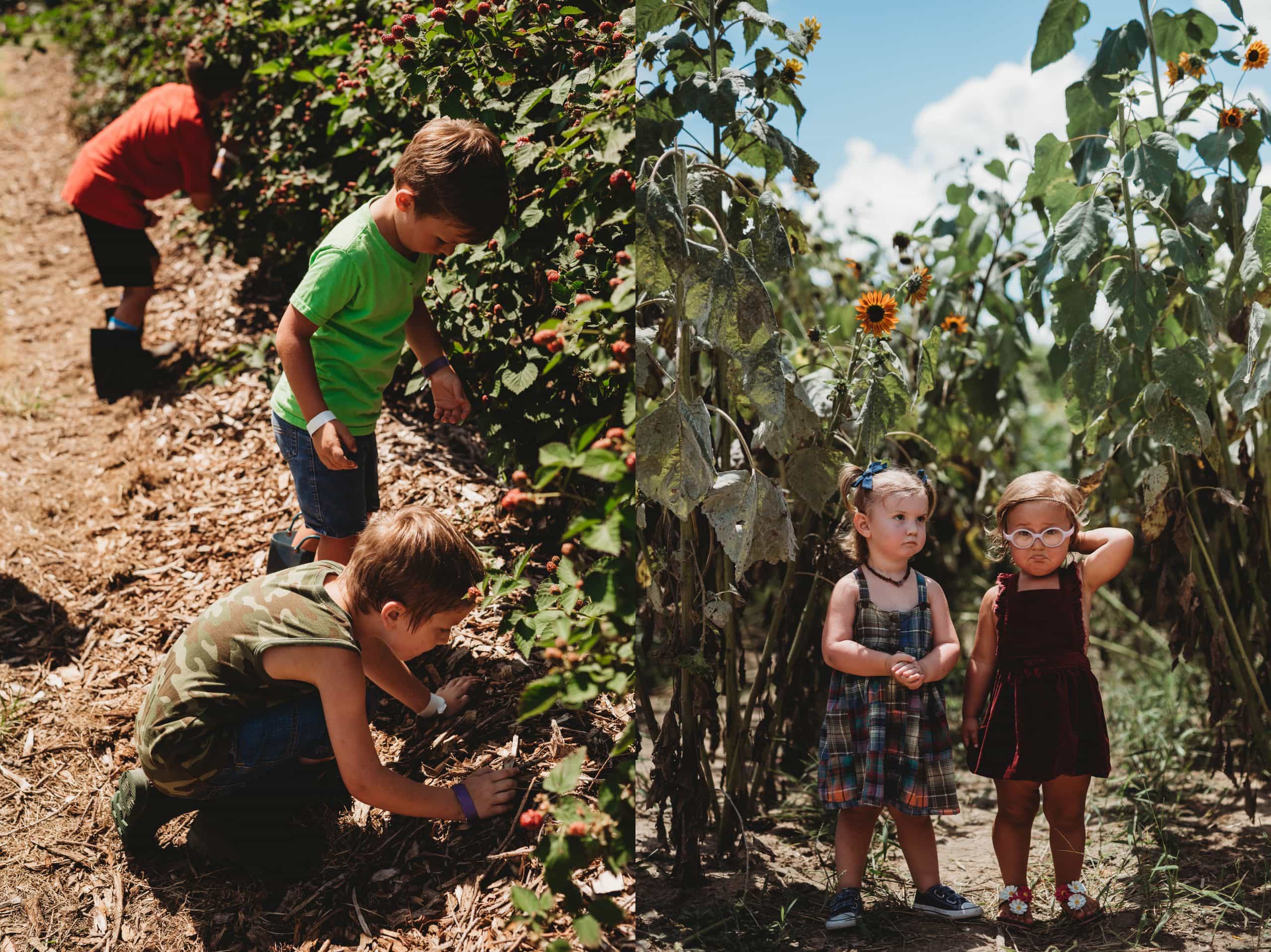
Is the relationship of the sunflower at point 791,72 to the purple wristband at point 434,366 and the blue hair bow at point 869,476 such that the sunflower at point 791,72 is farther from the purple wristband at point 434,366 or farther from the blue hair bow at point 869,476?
the purple wristband at point 434,366

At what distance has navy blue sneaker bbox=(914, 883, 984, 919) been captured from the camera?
1904mm

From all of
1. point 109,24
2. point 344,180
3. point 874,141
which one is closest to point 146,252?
point 344,180

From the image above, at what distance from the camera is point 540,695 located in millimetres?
1495

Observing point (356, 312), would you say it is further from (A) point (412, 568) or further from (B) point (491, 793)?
(B) point (491, 793)

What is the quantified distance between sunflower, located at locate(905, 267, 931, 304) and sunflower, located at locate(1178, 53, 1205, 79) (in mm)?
714

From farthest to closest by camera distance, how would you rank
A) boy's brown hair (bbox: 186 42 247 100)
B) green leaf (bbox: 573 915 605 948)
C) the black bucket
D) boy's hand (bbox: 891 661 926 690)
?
1. boy's brown hair (bbox: 186 42 247 100)
2. the black bucket
3. boy's hand (bbox: 891 661 926 690)
4. green leaf (bbox: 573 915 605 948)

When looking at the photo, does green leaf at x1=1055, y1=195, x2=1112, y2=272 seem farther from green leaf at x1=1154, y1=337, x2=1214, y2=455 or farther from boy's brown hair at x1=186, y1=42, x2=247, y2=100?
boy's brown hair at x1=186, y1=42, x2=247, y2=100

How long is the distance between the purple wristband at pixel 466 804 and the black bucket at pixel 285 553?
0.74m

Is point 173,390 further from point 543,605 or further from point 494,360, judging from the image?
point 543,605

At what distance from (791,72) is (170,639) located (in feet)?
6.31

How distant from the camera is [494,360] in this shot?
233cm

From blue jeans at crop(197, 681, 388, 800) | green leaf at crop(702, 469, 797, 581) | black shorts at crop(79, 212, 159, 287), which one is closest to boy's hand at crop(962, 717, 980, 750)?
green leaf at crop(702, 469, 797, 581)

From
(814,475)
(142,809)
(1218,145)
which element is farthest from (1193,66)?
(142,809)

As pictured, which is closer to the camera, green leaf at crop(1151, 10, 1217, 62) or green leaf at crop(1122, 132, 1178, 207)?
green leaf at crop(1122, 132, 1178, 207)
